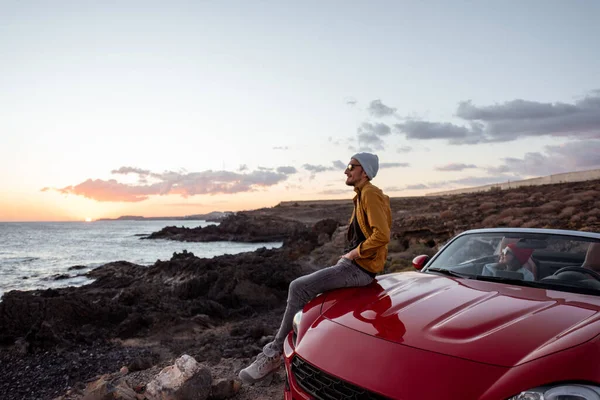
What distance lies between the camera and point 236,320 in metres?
8.73

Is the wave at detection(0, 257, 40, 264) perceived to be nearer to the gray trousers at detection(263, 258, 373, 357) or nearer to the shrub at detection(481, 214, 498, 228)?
the shrub at detection(481, 214, 498, 228)

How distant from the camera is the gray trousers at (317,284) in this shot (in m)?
4.06

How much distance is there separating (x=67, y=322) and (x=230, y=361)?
3.82m

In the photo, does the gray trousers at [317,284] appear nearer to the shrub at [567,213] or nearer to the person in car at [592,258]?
the person in car at [592,258]

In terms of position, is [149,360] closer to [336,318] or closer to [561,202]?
[336,318]

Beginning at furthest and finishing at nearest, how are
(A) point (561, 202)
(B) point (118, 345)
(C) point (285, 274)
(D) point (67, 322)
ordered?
(A) point (561, 202)
(C) point (285, 274)
(D) point (67, 322)
(B) point (118, 345)

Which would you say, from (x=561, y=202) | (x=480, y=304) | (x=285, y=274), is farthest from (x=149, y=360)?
(x=561, y=202)

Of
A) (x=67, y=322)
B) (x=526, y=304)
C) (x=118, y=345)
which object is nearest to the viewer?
(x=526, y=304)

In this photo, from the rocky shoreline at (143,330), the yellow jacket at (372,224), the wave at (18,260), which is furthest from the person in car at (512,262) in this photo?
the wave at (18,260)

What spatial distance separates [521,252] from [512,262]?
6.7 inches

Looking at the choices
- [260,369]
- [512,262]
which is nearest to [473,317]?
[512,262]

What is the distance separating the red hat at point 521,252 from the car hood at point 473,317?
1.67ft

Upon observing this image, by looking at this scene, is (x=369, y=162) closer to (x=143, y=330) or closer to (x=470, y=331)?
(x=470, y=331)

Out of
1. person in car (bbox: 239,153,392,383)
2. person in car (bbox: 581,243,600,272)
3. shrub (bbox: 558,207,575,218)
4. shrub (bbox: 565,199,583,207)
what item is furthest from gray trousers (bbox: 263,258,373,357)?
shrub (bbox: 565,199,583,207)
